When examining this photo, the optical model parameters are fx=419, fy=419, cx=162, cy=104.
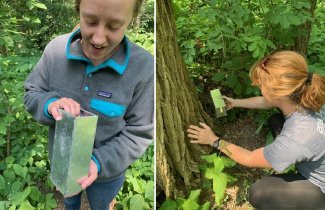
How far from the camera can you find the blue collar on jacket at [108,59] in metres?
1.23

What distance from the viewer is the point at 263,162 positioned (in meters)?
1.82

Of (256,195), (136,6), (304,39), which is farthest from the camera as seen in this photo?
(304,39)

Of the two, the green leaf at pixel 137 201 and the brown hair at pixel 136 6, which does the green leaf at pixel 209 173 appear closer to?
the green leaf at pixel 137 201

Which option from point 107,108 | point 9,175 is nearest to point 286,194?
point 107,108

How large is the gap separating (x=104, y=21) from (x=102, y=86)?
0.80 feet

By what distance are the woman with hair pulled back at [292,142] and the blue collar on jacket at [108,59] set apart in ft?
2.51

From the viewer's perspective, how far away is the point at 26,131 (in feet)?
7.02

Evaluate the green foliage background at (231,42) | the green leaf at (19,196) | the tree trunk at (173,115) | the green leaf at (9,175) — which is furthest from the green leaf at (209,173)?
the green leaf at (9,175)

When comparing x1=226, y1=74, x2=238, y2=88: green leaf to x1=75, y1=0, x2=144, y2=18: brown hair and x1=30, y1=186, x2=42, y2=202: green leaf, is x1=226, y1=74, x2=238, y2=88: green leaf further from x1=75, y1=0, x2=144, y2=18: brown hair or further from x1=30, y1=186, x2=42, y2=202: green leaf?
x1=75, y1=0, x2=144, y2=18: brown hair

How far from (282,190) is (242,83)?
74cm

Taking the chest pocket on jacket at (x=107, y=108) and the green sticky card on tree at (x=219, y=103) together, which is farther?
the green sticky card on tree at (x=219, y=103)

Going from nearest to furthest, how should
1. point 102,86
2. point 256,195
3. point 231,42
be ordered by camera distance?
point 102,86 → point 256,195 → point 231,42

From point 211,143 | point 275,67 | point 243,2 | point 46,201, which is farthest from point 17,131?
point 243,2

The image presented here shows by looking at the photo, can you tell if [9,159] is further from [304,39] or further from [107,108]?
[304,39]
